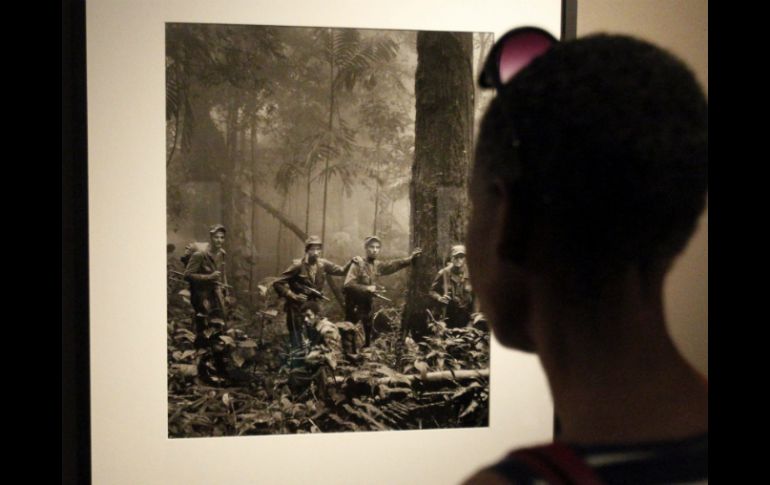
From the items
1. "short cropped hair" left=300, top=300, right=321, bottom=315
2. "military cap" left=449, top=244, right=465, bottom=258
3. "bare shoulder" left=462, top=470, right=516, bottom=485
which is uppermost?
"military cap" left=449, top=244, right=465, bottom=258

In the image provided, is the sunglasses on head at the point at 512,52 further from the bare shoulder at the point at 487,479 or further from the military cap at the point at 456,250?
the military cap at the point at 456,250

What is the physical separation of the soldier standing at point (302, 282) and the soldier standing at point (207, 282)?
4.4 inches

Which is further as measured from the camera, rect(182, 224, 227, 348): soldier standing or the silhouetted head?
rect(182, 224, 227, 348): soldier standing

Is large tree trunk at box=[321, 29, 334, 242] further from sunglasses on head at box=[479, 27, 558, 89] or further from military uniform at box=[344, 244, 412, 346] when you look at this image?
sunglasses on head at box=[479, 27, 558, 89]

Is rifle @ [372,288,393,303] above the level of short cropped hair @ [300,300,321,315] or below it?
above

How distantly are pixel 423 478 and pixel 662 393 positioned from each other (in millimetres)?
840

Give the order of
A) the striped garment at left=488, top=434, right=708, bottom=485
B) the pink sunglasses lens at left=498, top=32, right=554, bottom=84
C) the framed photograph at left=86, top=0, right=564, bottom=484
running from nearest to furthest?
the striped garment at left=488, top=434, right=708, bottom=485, the pink sunglasses lens at left=498, top=32, right=554, bottom=84, the framed photograph at left=86, top=0, right=564, bottom=484

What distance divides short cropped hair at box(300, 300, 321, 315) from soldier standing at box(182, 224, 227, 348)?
155 millimetres

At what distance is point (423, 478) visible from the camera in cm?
118

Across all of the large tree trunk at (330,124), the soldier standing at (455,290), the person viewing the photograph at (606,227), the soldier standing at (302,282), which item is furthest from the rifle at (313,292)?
the person viewing the photograph at (606,227)

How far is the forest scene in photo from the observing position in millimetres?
1088

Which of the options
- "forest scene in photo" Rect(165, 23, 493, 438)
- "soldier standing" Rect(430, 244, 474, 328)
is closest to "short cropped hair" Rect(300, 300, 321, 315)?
"forest scene in photo" Rect(165, 23, 493, 438)

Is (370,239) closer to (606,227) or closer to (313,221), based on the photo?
(313,221)

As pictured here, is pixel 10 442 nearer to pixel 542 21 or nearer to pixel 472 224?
pixel 472 224
